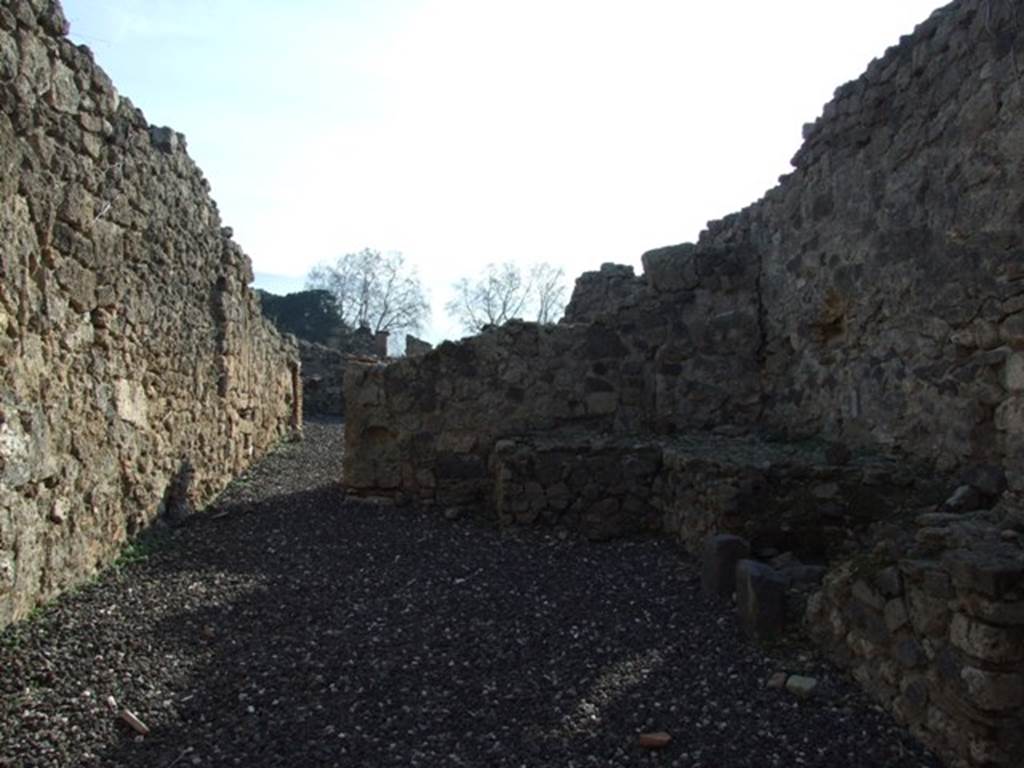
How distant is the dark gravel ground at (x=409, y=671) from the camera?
2.99 m

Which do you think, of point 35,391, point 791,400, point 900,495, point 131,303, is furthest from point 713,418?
point 35,391

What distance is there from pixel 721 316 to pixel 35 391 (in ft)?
17.5

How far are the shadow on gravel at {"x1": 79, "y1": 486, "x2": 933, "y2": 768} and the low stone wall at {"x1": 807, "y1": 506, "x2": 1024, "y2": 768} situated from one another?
18cm

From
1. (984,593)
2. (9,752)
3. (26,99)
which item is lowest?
(9,752)

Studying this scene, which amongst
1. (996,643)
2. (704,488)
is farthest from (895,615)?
(704,488)

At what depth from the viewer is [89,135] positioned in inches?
185

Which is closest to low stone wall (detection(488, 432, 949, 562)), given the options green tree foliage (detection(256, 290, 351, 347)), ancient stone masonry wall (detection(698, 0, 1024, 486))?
ancient stone masonry wall (detection(698, 0, 1024, 486))

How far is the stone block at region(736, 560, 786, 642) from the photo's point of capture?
386cm

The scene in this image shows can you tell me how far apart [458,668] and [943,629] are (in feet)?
6.77

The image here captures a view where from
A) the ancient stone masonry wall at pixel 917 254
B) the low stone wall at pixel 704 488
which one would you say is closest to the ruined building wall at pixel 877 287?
the ancient stone masonry wall at pixel 917 254

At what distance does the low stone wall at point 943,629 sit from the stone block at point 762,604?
7.7 inches

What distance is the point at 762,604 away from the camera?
387 centimetres

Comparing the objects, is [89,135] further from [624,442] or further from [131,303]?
[624,442]

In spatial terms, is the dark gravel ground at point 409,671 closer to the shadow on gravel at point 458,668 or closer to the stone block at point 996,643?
the shadow on gravel at point 458,668
